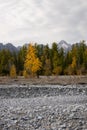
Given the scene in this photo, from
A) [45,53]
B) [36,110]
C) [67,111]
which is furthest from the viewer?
[45,53]

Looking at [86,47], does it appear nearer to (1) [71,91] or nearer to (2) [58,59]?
(2) [58,59]

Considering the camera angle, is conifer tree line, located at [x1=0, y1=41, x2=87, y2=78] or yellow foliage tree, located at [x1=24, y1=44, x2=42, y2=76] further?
conifer tree line, located at [x1=0, y1=41, x2=87, y2=78]

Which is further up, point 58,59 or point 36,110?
point 58,59

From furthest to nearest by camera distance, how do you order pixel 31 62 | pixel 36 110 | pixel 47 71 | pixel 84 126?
pixel 47 71 < pixel 31 62 < pixel 36 110 < pixel 84 126

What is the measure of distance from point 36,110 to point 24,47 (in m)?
96.5

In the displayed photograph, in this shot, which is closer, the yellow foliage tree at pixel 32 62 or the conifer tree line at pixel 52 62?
the yellow foliage tree at pixel 32 62

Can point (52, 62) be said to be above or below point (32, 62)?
above

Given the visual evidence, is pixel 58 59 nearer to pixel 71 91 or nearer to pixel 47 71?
pixel 47 71

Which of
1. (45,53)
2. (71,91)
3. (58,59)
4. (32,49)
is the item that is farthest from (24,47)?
(71,91)

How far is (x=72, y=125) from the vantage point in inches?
656

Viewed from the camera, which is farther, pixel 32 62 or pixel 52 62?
pixel 52 62

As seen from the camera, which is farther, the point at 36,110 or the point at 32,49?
the point at 32,49

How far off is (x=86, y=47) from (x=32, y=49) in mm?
32339

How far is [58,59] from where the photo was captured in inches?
3937
